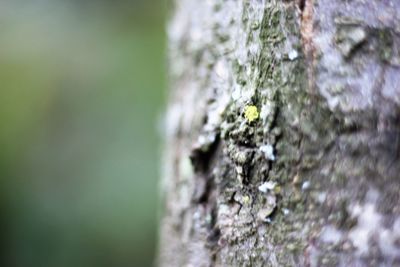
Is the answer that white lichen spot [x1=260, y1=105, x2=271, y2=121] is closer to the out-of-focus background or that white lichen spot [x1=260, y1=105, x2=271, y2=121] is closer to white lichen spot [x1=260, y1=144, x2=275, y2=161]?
white lichen spot [x1=260, y1=144, x2=275, y2=161]

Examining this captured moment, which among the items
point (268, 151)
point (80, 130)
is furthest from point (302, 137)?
point (80, 130)

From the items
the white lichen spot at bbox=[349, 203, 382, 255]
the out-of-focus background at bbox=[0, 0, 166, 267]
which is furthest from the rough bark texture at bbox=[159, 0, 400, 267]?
the out-of-focus background at bbox=[0, 0, 166, 267]

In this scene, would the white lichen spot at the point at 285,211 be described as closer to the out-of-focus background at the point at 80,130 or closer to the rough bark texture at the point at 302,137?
the rough bark texture at the point at 302,137

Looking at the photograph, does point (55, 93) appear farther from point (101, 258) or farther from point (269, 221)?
point (269, 221)

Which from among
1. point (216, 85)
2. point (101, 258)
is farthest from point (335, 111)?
point (101, 258)

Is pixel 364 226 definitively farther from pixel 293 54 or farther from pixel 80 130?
pixel 80 130

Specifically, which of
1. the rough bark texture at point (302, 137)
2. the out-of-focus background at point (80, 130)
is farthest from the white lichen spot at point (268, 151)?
the out-of-focus background at point (80, 130)
